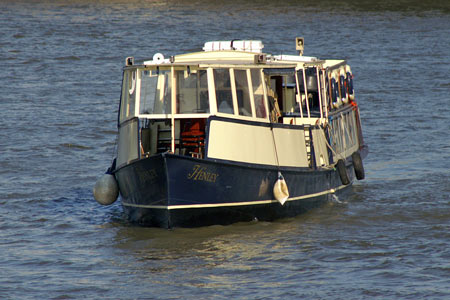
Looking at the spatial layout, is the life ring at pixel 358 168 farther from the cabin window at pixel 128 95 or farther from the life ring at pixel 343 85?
the cabin window at pixel 128 95

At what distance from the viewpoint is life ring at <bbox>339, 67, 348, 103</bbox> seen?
2030 centimetres

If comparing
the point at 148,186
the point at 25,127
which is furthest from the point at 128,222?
the point at 25,127

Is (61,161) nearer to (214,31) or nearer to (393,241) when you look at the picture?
(393,241)

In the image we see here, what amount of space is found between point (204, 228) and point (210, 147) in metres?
1.59

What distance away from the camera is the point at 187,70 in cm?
1563

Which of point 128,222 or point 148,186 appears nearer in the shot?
point 148,186

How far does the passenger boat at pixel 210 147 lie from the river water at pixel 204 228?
1.69 ft

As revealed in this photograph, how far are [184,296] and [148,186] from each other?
321cm

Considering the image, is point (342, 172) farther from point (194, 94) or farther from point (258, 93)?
point (194, 94)

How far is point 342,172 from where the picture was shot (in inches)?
699

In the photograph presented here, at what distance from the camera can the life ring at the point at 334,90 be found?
760 inches

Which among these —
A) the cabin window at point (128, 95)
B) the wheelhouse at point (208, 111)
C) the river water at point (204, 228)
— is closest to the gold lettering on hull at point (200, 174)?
the wheelhouse at point (208, 111)

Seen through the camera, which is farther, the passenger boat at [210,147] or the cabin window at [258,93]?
the cabin window at [258,93]

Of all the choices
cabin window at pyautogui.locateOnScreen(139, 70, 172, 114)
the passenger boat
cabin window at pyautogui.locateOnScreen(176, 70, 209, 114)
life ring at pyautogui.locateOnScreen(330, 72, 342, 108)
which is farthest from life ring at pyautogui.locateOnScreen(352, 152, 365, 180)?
cabin window at pyautogui.locateOnScreen(139, 70, 172, 114)
